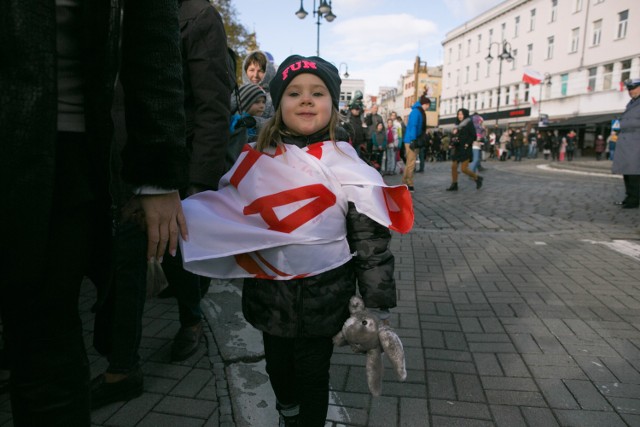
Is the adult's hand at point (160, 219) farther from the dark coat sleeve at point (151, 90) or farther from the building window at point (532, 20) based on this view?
the building window at point (532, 20)

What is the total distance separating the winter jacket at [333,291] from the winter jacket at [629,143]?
7.69 meters

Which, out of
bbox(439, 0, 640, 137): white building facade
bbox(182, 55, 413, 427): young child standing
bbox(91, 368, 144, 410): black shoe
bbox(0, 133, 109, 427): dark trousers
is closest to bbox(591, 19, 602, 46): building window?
bbox(439, 0, 640, 137): white building facade

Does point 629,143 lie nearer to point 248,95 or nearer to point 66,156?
point 248,95

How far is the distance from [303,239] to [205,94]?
1216mm

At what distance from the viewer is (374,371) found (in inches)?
67.9

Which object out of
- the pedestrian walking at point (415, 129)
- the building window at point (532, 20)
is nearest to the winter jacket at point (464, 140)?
the pedestrian walking at point (415, 129)

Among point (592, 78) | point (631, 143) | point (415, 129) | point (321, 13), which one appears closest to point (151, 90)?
point (631, 143)

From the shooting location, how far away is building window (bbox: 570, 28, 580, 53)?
114 ft

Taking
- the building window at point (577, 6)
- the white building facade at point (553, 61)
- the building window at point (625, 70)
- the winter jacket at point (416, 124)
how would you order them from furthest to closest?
1. the building window at point (577, 6)
2. the white building facade at point (553, 61)
3. the building window at point (625, 70)
4. the winter jacket at point (416, 124)

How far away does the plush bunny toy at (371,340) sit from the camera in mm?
1684

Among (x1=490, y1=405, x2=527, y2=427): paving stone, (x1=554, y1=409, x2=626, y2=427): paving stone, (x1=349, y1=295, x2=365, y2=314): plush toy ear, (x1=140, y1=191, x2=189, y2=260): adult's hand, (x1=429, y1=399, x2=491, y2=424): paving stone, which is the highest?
(x1=140, y1=191, x2=189, y2=260): adult's hand

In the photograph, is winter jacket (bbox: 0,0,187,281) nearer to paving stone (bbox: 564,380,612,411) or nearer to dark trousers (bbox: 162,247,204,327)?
dark trousers (bbox: 162,247,204,327)

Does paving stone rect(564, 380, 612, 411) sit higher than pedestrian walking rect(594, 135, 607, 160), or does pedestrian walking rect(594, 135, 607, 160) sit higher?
pedestrian walking rect(594, 135, 607, 160)

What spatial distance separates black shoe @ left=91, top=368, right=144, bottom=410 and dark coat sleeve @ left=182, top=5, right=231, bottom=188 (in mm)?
1051
